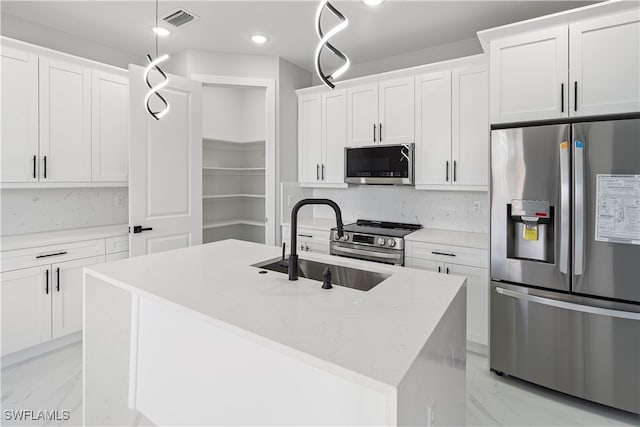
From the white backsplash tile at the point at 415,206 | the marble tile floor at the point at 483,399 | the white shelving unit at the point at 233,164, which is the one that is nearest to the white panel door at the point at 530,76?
the white backsplash tile at the point at 415,206

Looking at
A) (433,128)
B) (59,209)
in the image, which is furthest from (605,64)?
(59,209)

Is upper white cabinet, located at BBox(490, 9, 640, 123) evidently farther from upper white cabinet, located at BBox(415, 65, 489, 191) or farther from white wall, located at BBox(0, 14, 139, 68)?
white wall, located at BBox(0, 14, 139, 68)

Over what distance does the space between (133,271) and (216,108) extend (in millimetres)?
3505

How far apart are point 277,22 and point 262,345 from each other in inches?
109

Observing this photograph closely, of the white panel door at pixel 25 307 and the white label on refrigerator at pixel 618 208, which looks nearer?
the white label on refrigerator at pixel 618 208

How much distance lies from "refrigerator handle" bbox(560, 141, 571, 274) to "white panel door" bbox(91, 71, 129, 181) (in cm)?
348

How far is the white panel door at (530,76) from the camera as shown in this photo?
85.9 inches

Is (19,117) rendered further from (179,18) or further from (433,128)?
(433,128)

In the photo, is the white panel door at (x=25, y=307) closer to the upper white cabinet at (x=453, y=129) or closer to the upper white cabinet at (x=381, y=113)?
the upper white cabinet at (x=381, y=113)

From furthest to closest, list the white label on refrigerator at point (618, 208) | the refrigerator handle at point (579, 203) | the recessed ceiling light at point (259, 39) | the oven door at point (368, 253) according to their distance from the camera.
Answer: the recessed ceiling light at point (259, 39) → the oven door at point (368, 253) → the refrigerator handle at point (579, 203) → the white label on refrigerator at point (618, 208)

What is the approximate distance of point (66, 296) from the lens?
277 cm

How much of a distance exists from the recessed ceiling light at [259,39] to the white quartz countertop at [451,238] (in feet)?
7.39

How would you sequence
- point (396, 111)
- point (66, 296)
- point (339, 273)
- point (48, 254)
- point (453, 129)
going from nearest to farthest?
point (339, 273)
point (48, 254)
point (66, 296)
point (453, 129)
point (396, 111)

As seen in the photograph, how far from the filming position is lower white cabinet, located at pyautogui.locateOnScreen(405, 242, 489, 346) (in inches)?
105
